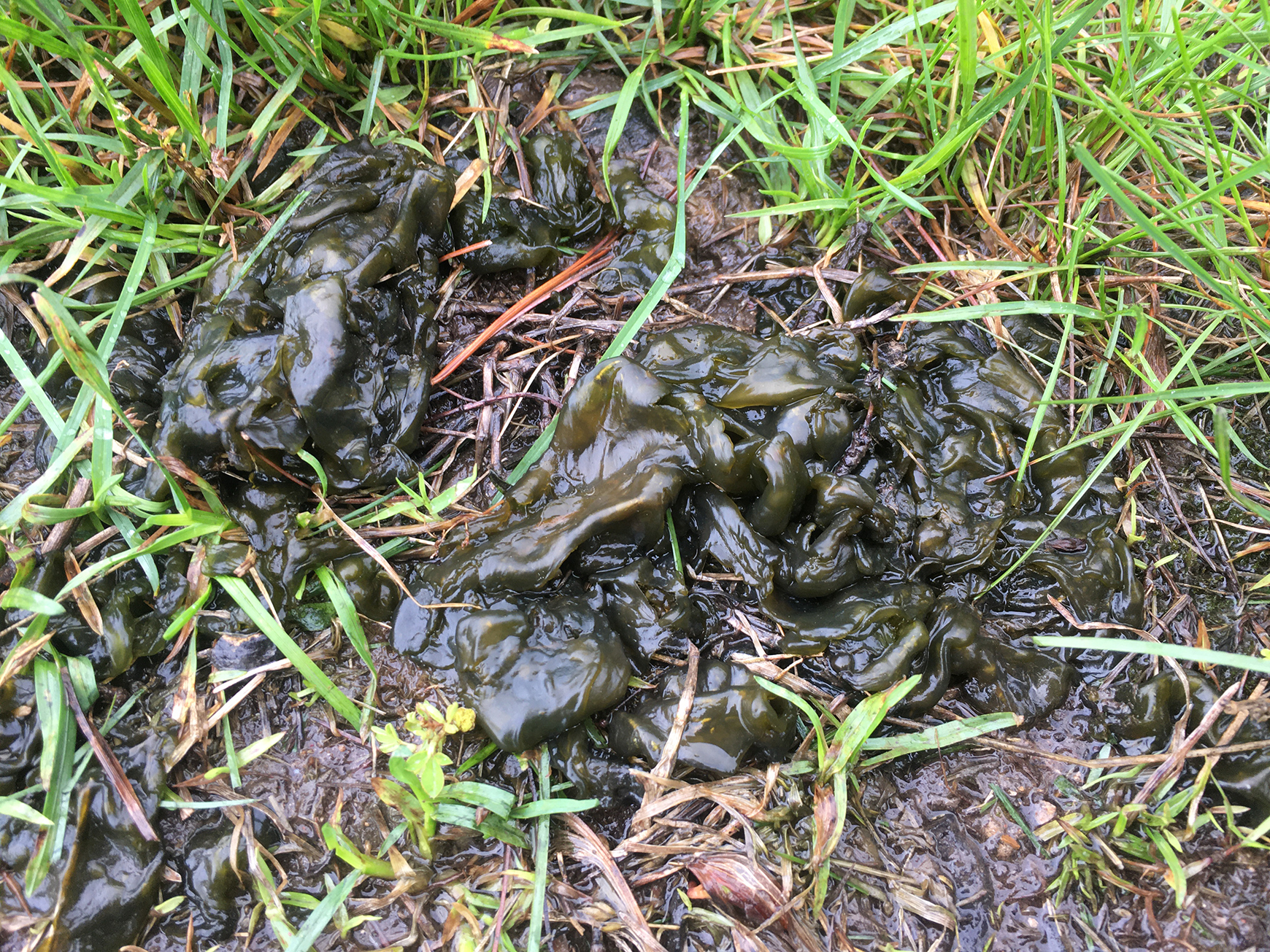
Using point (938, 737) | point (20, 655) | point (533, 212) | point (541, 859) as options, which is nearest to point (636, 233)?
point (533, 212)

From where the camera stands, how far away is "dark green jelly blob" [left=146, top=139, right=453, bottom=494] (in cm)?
247

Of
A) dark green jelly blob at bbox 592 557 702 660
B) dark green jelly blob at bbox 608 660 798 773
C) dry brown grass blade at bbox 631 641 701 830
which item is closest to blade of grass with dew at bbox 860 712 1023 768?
dark green jelly blob at bbox 608 660 798 773

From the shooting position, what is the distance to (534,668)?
2.42 meters

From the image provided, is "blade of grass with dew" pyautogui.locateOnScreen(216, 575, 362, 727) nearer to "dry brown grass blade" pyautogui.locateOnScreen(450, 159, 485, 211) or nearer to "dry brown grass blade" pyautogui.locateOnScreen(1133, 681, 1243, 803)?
"dry brown grass blade" pyautogui.locateOnScreen(450, 159, 485, 211)

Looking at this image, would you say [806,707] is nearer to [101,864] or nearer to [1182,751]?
[1182,751]

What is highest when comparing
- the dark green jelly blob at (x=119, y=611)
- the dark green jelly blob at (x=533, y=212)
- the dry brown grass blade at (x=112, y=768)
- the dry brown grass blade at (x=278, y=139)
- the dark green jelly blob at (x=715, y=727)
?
the dry brown grass blade at (x=278, y=139)

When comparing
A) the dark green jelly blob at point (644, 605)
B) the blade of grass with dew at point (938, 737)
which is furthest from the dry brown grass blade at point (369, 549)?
the blade of grass with dew at point (938, 737)

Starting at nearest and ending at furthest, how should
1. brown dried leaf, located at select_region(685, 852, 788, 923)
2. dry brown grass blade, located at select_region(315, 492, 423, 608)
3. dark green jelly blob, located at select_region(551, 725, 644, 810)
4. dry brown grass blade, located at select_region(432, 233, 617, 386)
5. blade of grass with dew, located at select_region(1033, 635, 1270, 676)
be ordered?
blade of grass with dew, located at select_region(1033, 635, 1270, 676) → brown dried leaf, located at select_region(685, 852, 788, 923) → dark green jelly blob, located at select_region(551, 725, 644, 810) → dry brown grass blade, located at select_region(315, 492, 423, 608) → dry brown grass blade, located at select_region(432, 233, 617, 386)

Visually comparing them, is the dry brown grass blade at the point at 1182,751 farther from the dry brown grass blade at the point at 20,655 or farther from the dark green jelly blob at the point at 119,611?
the dry brown grass blade at the point at 20,655

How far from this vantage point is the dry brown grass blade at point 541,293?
2.87 metres

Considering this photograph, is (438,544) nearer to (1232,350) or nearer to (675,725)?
(675,725)

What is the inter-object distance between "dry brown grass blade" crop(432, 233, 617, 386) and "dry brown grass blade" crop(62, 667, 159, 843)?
1541 millimetres

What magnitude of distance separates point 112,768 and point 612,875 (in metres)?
1.63

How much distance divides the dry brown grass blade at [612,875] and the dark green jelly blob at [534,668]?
335 mm
